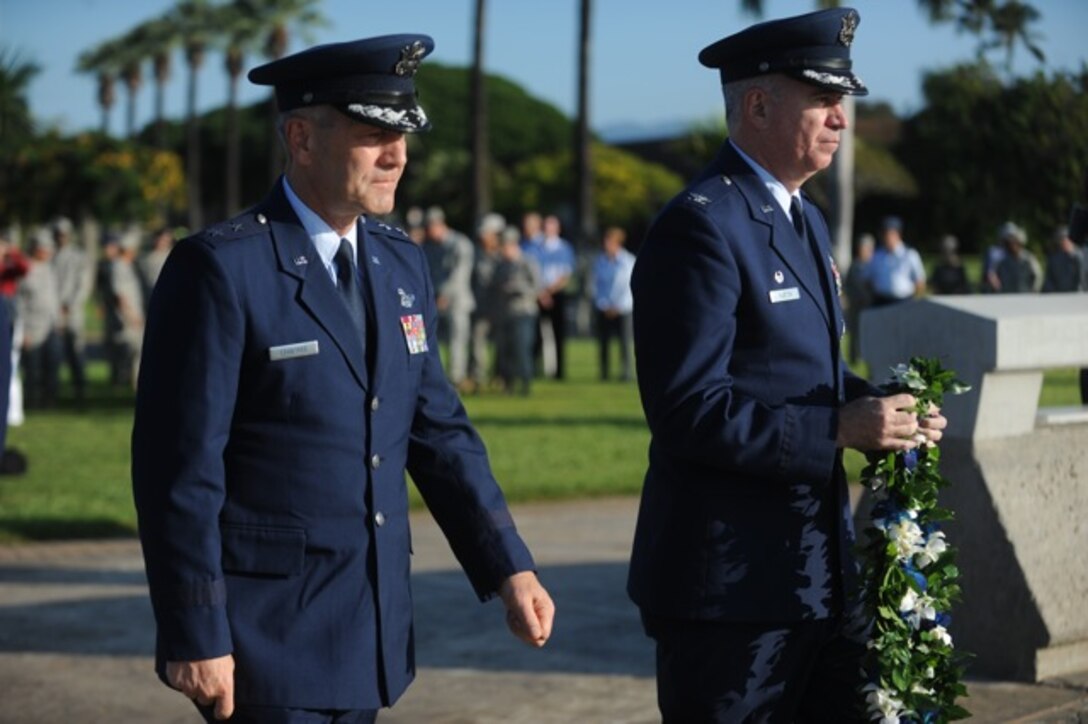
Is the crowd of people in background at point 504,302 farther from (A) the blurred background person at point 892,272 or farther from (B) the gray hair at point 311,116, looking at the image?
(B) the gray hair at point 311,116

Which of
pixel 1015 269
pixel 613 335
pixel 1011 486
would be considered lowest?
pixel 1011 486

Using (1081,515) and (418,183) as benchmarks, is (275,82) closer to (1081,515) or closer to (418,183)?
(1081,515)

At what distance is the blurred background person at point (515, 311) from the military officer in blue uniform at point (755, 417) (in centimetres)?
1652

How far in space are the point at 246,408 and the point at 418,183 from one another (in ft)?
249

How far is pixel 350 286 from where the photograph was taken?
3.71 metres

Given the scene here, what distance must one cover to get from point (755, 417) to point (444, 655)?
12.0 ft

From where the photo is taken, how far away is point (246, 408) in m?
3.54

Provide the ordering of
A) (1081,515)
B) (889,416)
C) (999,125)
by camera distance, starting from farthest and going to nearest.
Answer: (999,125) → (1081,515) → (889,416)

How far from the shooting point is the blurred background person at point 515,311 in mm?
20703

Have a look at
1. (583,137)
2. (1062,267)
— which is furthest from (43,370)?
(583,137)

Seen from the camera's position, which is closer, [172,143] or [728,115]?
[728,115]

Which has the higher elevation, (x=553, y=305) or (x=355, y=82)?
(x=355, y=82)

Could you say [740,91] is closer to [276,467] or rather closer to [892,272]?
[276,467]

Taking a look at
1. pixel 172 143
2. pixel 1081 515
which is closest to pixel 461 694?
pixel 1081 515
